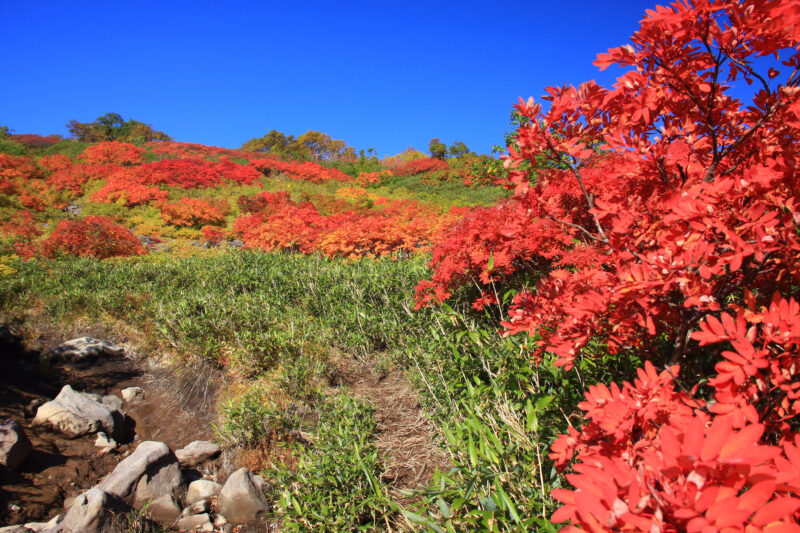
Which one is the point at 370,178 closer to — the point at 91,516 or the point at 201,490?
the point at 201,490

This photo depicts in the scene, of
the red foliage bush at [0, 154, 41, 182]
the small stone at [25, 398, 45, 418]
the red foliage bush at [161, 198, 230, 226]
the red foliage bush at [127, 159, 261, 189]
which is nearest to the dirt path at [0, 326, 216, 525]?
the small stone at [25, 398, 45, 418]

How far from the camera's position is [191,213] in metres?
Result: 13.2

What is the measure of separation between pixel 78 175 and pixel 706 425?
70.3 ft

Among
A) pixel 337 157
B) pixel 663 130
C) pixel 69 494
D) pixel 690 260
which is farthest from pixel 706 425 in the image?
pixel 337 157

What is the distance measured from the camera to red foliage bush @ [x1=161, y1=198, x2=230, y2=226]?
13031 mm

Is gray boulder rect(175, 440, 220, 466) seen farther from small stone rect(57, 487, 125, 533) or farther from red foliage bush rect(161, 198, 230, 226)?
red foliage bush rect(161, 198, 230, 226)

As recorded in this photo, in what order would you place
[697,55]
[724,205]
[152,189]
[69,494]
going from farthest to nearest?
[152,189]
[69,494]
[697,55]
[724,205]

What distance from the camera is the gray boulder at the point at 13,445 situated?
115 inches

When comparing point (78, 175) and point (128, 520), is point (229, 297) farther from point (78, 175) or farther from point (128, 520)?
point (78, 175)

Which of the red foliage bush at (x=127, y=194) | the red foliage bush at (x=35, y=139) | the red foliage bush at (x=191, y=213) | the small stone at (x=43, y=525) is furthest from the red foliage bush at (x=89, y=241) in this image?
the red foliage bush at (x=35, y=139)

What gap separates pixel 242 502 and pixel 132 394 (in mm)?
2493

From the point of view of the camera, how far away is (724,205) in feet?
3.90

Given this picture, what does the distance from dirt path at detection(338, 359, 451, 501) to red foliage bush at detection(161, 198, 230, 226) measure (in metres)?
11.2

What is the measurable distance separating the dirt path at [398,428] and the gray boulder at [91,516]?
1.71m
